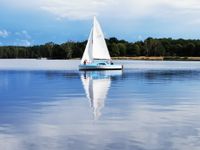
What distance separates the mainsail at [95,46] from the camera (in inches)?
3487

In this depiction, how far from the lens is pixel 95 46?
8850 centimetres

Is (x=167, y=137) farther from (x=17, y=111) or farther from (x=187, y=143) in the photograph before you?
(x=17, y=111)

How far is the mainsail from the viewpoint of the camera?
88.6 metres

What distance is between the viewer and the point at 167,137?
18.0 m

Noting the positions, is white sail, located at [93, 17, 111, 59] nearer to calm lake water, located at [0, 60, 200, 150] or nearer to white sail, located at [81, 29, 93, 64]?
white sail, located at [81, 29, 93, 64]

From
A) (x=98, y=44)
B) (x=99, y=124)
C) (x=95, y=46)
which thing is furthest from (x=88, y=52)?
(x=99, y=124)

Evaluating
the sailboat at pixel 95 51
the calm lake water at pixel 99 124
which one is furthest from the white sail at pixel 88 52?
the calm lake water at pixel 99 124

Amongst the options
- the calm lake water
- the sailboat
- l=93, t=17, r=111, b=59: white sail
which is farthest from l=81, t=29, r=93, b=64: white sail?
the calm lake water

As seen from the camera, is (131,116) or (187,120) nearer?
(187,120)

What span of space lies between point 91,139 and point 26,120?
5.66 meters

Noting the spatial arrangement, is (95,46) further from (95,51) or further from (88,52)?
(88,52)

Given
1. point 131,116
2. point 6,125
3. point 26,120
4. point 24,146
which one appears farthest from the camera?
point 131,116

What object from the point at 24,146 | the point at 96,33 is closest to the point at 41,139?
the point at 24,146

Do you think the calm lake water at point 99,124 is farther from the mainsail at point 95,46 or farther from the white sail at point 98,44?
the white sail at point 98,44
